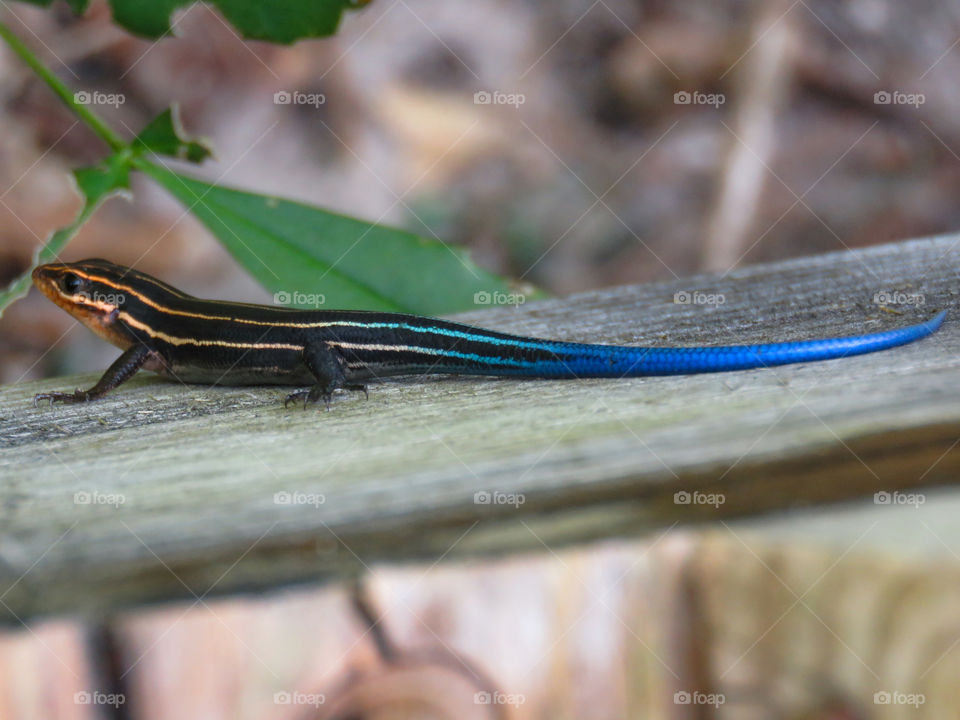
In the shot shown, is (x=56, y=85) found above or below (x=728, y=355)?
above

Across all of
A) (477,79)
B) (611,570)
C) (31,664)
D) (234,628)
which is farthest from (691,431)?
(477,79)

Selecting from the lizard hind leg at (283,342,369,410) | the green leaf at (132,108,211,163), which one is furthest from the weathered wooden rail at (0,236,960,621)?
the green leaf at (132,108,211,163)

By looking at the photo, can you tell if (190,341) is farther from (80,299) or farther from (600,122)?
(600,122)

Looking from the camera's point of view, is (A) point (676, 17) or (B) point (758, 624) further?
(A) point (676, 17)

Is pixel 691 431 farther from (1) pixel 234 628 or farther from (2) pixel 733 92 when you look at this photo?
(2) pixel 733 92

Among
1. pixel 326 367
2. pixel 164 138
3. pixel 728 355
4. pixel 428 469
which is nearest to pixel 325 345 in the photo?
pixel 326 367

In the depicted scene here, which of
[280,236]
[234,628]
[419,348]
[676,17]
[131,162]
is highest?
[676,17]

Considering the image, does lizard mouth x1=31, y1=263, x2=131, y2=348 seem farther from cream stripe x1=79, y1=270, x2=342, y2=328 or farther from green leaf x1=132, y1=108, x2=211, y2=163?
green leaf x1=132, y1=108, x2=211, y2=163

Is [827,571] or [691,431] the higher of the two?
[691,431]
